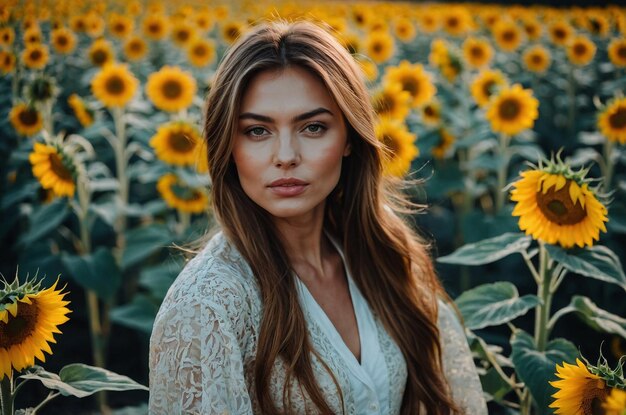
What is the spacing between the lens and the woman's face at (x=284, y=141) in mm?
1743

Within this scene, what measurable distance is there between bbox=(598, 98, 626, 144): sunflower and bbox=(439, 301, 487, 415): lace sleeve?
2017 millimetres

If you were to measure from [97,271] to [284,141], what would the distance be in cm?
174

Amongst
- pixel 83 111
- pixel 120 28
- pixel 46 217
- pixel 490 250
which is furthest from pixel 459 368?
pixel 120 28

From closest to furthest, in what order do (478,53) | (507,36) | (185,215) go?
(185,215) < (478,53) < (507,36)

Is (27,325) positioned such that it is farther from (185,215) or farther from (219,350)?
(185,215)

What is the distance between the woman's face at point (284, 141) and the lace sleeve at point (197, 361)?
35cm

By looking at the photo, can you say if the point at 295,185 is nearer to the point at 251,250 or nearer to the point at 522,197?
the point at 251,250

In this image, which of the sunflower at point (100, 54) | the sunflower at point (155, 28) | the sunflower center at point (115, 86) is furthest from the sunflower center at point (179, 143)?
the sunflower at point (155, 28)

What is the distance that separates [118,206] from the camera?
341 centimetres

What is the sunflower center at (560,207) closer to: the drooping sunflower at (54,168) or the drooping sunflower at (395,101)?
the drooping sunflower at (54,168)

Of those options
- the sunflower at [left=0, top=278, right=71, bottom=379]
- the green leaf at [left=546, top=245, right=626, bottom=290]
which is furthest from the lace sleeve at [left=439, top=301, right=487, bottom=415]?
the sunflower at [left=0, top=278, right=71, bottom=379]

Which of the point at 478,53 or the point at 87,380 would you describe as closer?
the point at 87,380

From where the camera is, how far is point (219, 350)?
156 cm

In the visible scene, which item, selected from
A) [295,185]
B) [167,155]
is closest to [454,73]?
[167,155]
